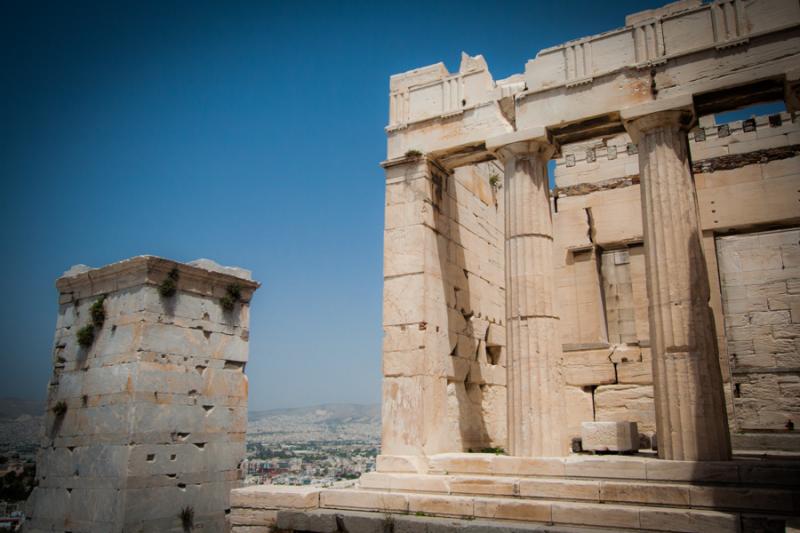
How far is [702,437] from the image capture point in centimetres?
862

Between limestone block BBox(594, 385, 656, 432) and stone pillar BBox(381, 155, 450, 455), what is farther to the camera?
limestone block BBox(594, 385, 656, 432)

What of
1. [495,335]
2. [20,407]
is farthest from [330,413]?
[495,335]

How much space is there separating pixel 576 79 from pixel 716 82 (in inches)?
87.1

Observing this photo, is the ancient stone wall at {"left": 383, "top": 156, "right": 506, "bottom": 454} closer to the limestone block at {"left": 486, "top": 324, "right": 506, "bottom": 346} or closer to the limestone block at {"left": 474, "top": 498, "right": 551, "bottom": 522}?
the limestone block at {"left": 486, "top": 324, "right": 506, "bottom": 346}

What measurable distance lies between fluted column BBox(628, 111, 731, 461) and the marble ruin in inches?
1.3

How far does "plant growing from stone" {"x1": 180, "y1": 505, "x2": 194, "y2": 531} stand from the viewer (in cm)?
1352

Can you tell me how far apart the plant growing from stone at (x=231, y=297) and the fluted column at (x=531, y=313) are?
770 centimetres

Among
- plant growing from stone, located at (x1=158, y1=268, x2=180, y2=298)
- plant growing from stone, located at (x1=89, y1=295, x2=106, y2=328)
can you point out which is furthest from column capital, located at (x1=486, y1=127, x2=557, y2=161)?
plant growing from stone, located at (x1=89, y1=295, x2=106, y2=328)

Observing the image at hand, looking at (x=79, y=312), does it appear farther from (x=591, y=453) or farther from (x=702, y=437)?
(x=702, y=437)

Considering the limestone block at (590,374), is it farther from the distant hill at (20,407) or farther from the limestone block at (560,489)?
the distant hill at (20,407)

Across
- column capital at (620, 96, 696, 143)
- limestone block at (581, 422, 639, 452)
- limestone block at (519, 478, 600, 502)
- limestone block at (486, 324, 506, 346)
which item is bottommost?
limestone block at (519, 478, 600, 502)

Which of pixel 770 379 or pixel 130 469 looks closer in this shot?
pixel 770 379

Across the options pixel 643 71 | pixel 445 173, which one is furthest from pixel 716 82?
pixel 445 173

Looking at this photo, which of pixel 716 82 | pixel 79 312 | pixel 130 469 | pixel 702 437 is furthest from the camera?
pixel 79 312
